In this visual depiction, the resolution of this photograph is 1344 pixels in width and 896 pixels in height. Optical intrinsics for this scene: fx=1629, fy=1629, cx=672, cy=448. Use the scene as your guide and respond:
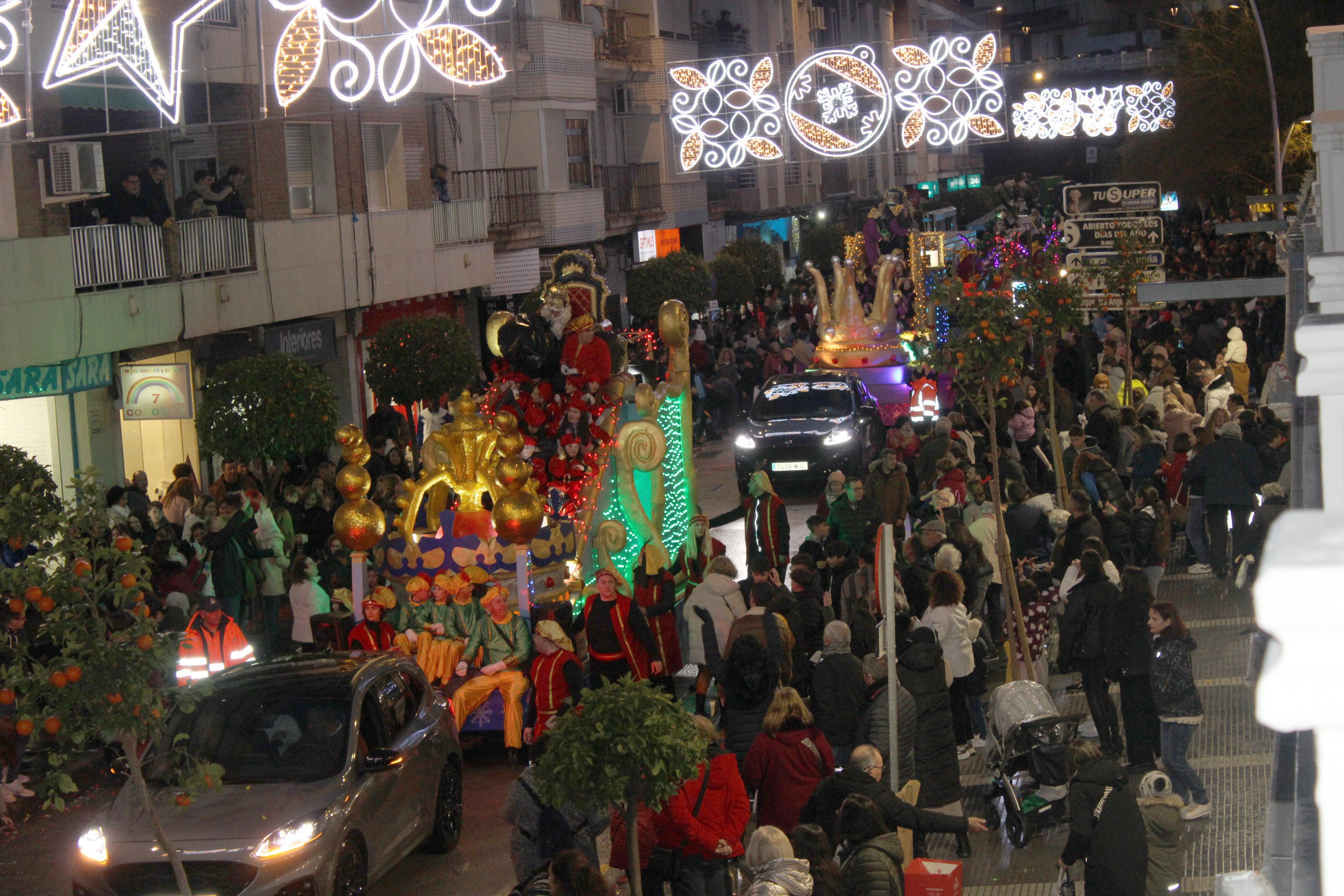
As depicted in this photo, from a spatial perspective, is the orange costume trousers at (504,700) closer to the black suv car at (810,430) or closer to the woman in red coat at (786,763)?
the woman in red coat at (786,763)

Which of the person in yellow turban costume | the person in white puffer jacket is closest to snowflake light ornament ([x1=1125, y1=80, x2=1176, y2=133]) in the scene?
the person in white puffer jacket

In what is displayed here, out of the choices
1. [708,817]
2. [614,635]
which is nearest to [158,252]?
[614,635]

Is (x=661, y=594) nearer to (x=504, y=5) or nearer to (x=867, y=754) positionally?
(x=867, y=754)

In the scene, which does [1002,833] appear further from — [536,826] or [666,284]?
[666,284]

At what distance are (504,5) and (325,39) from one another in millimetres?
12936

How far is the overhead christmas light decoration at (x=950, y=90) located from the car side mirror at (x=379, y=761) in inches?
722

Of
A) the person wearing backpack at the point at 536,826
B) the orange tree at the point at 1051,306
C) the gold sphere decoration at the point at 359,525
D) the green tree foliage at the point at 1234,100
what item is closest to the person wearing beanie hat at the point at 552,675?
the gold sphere decoration at the point at 359,525

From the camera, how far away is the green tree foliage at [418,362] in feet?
71.6

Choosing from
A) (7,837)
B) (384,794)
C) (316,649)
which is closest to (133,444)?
(316,649)

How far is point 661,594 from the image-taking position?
12.8 meters

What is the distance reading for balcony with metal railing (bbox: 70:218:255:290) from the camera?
1936cm

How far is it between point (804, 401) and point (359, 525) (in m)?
12.2

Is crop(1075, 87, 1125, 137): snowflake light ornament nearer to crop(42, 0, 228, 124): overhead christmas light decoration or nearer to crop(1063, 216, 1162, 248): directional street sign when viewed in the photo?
crop(1063, 216, 1162, 248): directional street sign

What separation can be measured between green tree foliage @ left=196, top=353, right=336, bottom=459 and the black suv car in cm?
764
